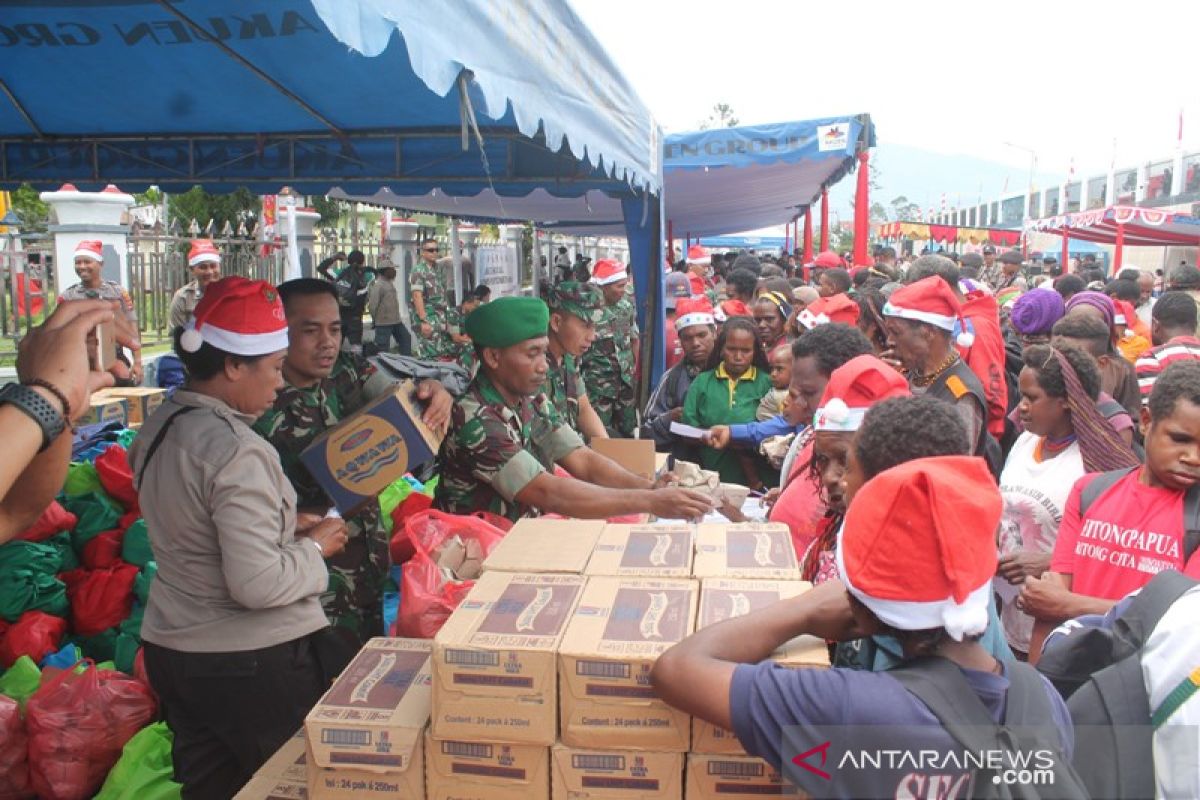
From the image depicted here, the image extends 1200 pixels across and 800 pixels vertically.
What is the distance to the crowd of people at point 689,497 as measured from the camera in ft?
4.83

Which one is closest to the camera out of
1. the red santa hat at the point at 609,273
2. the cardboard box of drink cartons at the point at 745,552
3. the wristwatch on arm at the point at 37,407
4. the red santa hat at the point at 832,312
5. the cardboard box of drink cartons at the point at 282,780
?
the wristwatch on arm at the point at 37,407

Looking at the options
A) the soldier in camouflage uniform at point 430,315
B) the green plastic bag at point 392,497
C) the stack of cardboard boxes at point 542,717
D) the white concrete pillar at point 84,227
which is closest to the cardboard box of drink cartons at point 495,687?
the stack of cardboard boxes at point 542,717

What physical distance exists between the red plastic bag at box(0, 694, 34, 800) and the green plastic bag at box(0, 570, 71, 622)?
28.0 inches

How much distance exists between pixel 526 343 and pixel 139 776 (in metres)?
2.04

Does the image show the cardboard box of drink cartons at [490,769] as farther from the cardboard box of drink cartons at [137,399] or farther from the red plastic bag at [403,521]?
the cardboard box of drink cartons at [137,399]

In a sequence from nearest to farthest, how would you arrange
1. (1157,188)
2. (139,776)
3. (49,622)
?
(139,776)
(49,622)
(1157,188)

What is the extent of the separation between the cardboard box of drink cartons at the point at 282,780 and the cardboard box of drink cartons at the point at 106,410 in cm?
442

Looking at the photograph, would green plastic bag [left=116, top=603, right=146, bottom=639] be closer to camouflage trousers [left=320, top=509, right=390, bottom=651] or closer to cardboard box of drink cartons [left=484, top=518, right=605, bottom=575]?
camouflage trousers [left=320, top=509, right=390, bottom=651]

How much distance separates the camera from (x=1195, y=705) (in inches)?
63.9

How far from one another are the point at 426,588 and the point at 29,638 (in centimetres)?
255

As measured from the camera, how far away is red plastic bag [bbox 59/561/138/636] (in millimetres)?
4160

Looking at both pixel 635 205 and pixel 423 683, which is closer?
pixel 423 683

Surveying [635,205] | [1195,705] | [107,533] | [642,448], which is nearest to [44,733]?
[107,533]

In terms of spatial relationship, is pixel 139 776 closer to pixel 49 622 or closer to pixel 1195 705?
pixel 49 622
